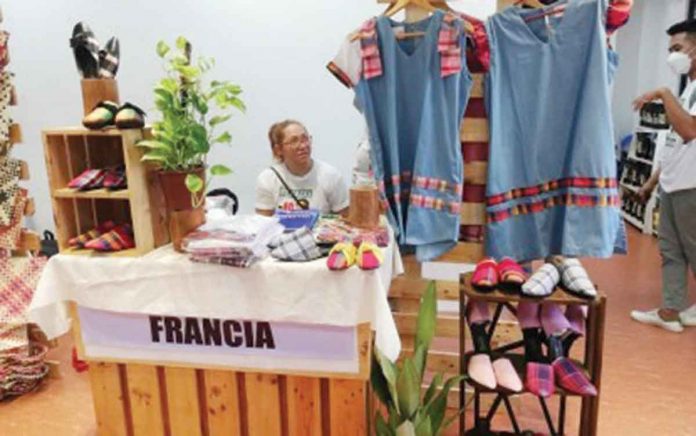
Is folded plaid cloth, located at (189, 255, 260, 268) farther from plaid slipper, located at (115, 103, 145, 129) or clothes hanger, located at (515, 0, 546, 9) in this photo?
clothes hanger, located at (515, 0, 546, 9)

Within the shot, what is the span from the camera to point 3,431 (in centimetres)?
221

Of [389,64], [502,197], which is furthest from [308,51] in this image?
[502,197]

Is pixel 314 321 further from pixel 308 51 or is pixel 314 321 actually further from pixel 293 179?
pixel 308 51

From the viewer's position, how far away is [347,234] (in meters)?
1.76

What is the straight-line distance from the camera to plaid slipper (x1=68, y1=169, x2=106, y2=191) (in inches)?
66.4

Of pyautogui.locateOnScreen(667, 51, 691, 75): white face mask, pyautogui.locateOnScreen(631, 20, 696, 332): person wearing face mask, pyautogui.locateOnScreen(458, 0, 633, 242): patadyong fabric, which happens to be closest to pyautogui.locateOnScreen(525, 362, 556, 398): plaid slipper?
pyautogui.locateOnScreen(458, 0, 633, 242): patadyong fabric

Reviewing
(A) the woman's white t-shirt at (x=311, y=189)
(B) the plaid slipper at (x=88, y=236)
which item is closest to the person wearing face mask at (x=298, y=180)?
(A) the woman's white t-shirt at (x=311, y=189)

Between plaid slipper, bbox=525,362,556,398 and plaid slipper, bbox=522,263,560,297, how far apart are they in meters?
0.25

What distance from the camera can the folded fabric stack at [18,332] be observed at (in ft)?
8.00

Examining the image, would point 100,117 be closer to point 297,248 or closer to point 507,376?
point 297,248

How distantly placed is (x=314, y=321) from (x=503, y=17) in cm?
113

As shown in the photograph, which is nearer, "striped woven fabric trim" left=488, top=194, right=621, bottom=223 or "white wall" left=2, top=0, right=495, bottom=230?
"striped woven fabric trim" left=488, top=194, right=621, bottom=223

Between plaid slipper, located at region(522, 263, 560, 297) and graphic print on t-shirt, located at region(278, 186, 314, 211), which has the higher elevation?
graphic print on t-shirt, located at region(278, 186, 314, 211)

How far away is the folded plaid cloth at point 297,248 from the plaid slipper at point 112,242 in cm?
48
